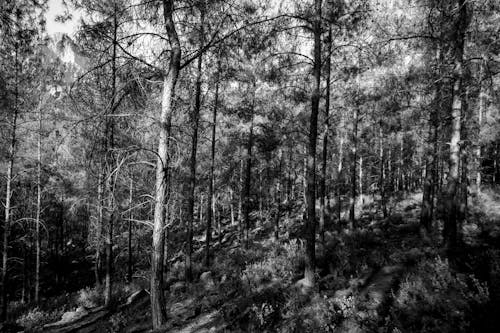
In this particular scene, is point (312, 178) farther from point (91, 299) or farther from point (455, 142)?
point (91, 299)

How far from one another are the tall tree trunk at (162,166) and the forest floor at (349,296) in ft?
3.05

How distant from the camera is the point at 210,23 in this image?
6.66 metres

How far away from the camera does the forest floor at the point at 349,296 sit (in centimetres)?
547

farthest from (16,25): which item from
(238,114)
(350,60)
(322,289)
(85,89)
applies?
(238,114)

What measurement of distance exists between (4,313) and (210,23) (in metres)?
15.0

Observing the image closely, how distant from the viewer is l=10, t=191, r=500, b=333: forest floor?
5473 mm

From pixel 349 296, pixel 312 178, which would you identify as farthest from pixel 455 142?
pixel 349 296

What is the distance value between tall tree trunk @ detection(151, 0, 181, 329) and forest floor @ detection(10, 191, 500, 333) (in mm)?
930

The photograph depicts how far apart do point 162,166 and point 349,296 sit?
518 centimetres

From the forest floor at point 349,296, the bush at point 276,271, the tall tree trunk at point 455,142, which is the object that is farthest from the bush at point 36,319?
the tall tree trunk at point 455,142

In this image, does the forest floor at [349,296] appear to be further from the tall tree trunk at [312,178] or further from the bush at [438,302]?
the tall tree trunk at [312,178]

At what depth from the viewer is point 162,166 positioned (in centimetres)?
589

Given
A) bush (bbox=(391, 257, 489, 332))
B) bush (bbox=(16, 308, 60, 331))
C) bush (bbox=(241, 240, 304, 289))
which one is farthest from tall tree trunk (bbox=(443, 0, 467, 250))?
bush (bbox=(16, 308, 60, 331))

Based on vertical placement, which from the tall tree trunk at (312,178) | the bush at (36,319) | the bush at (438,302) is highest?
the tall tree trunk at (312,178)
